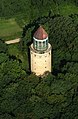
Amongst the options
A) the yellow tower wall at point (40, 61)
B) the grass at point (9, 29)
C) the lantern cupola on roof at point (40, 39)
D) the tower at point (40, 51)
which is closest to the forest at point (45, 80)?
the grass at point (9, 29)

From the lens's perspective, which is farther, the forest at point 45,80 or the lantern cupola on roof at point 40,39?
the lantern cupola on roof at point 40,39

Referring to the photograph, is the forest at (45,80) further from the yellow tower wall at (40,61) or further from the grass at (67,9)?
the grass at (67,9)

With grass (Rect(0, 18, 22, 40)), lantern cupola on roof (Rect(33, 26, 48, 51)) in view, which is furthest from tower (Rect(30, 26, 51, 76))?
grass (Rect(0, 18, 22, 40))

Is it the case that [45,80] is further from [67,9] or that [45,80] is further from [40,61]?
[67,9]

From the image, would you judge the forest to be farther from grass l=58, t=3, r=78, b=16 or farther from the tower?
grass l=58, t=3, r=78, b=16

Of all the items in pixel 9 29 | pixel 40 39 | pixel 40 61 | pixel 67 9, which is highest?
pixel 40 39

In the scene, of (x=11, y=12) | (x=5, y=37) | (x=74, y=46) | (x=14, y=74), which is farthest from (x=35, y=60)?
(x=11, y=12)

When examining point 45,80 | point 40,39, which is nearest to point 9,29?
point 40,39
